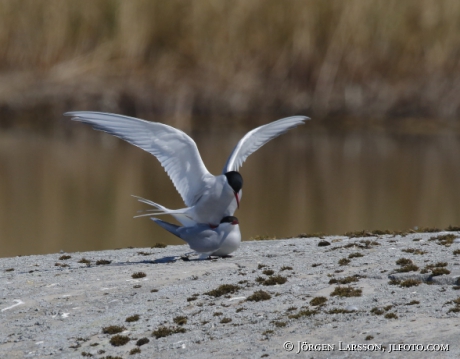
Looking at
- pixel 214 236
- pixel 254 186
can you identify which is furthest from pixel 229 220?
pixel 254 186

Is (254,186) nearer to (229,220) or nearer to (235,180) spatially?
(229,220)

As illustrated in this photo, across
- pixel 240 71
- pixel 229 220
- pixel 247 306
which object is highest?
pixel 240 71

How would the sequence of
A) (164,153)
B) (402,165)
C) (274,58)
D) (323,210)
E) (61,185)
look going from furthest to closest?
(274,58), (402,165), (61,185), (323,210), (164,153)

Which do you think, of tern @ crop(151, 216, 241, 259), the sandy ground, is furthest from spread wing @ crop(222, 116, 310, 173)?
the sandy ground

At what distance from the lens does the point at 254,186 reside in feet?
87.6

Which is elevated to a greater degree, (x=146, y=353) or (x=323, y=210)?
(x=146, y=353)

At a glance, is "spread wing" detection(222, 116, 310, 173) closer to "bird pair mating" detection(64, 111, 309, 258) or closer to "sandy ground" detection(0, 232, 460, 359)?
"bird pair mating" detection(64, 111, 309, 258)

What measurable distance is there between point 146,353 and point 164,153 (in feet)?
11.9

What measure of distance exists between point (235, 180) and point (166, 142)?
42.4 inches

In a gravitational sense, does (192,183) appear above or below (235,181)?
below

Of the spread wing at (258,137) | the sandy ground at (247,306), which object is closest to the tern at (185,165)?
the spread wing at (258,137)

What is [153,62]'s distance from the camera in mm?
35844

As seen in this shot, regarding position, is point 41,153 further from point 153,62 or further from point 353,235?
point 353,235

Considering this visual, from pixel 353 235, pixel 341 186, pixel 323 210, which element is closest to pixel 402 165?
pixel 341 186
